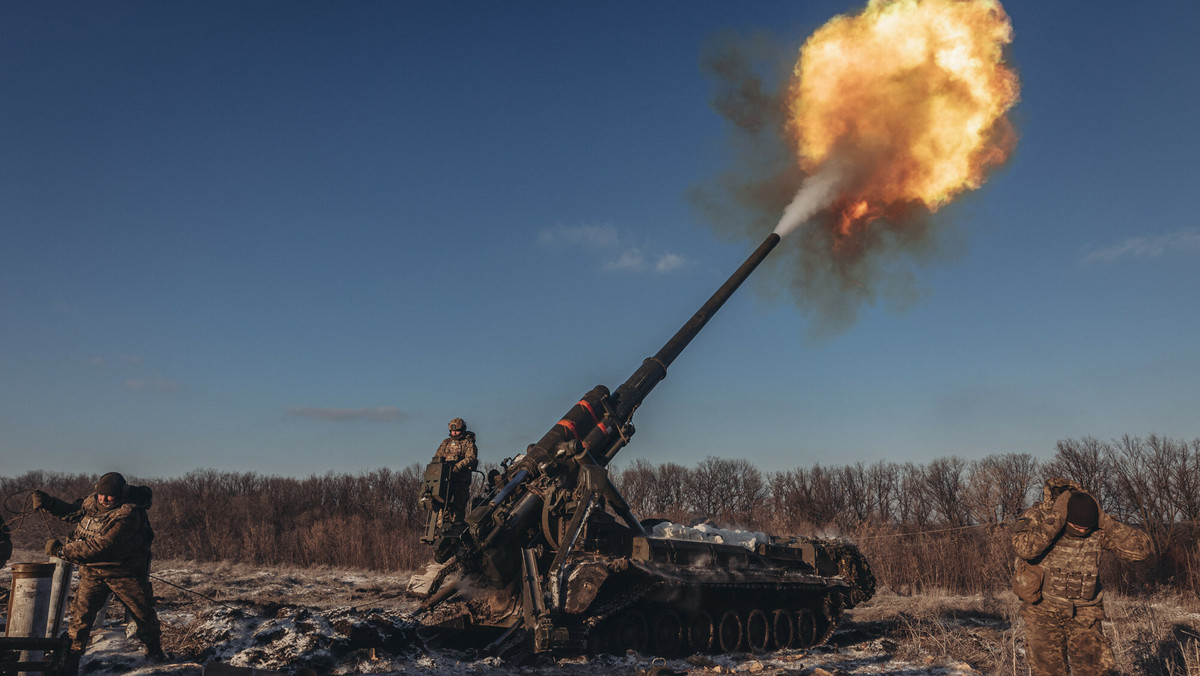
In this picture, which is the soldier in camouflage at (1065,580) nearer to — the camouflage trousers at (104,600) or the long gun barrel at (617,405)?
the long gun barrel at (617,405)

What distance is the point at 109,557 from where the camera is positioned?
7.57m

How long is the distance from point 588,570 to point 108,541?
5.13m

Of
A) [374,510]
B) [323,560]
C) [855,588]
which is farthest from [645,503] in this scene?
[855,588]

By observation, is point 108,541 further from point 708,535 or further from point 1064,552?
point 1064,552

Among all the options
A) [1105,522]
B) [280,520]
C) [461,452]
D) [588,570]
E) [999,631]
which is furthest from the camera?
[280,520]

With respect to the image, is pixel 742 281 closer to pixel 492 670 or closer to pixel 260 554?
pixel 492 670

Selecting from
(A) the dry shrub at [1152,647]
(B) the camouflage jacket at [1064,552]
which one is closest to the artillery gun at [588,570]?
(A) the dry shrub at [1152,647]

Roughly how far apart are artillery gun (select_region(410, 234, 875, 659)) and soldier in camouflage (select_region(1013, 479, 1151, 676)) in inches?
187

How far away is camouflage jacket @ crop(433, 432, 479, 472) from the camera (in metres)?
12.9

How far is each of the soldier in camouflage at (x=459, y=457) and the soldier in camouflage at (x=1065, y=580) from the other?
8.19 meters

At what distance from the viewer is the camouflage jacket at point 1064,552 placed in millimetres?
6613

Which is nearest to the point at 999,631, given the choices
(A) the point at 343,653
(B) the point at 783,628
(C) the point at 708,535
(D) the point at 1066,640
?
(B) the point at 783,628

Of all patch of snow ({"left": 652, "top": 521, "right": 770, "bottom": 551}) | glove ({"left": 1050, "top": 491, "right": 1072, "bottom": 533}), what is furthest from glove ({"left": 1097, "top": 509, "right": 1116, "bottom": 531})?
patch of snow ({"left": 652, "top": 521, "right": 770, "bottom": 551})

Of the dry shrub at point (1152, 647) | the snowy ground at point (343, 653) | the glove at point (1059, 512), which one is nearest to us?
the glove at point (1059, 512)
